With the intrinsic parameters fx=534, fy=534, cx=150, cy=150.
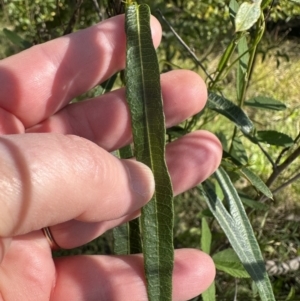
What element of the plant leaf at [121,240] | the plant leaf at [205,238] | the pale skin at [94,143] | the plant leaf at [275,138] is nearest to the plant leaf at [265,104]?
the plant leaf at [275,138]

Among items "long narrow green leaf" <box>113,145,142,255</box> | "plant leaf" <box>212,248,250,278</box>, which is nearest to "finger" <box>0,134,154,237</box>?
"long narrow green leaf" <box>113,145,142,255</box>

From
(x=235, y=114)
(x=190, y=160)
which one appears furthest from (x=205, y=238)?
(x=235, y=114)

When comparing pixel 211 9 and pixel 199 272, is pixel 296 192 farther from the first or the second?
pixel 199 272

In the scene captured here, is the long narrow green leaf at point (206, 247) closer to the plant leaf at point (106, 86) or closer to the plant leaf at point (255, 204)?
the plant leaf at point (255, 204)

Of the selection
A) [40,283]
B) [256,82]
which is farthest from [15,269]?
[256,82]

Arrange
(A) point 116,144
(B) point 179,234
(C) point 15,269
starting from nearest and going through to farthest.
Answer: (C) point 15,269, (A) point 116,144, (B) point 179,234

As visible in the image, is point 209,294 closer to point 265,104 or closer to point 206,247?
point 206,247

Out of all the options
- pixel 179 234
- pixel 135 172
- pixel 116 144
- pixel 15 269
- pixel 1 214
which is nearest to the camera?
pixel 1 214

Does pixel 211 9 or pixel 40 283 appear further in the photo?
pixel 211 9
